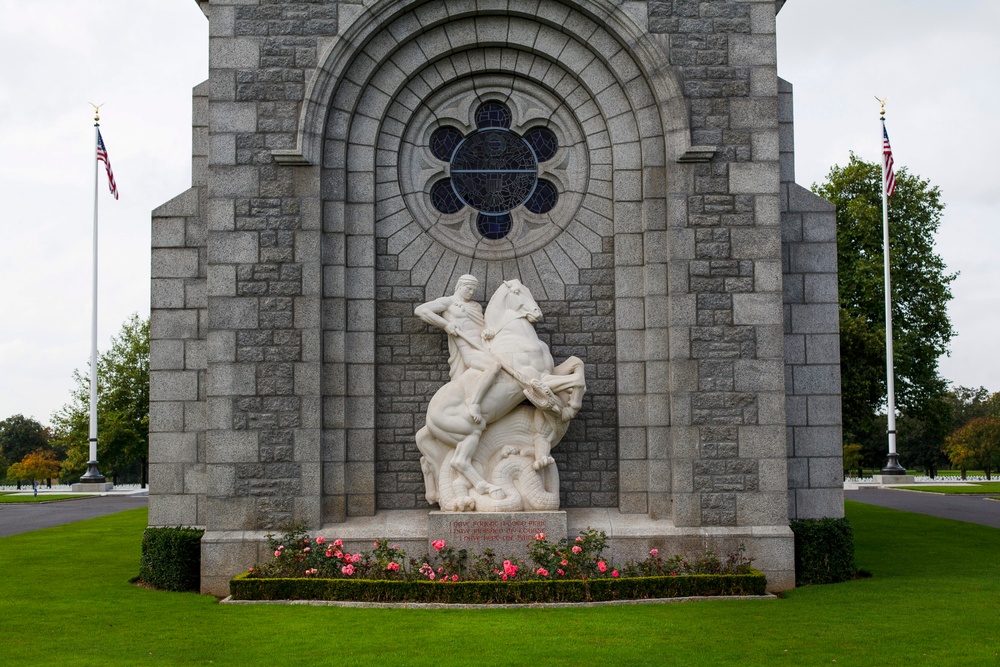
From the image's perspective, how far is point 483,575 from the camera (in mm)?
10906

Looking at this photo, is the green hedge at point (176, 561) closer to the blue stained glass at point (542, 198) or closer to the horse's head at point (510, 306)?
the horse's head at point (510, 306)

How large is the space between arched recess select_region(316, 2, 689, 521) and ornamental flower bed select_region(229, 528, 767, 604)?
104 cm

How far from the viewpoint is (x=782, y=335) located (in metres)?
12.1

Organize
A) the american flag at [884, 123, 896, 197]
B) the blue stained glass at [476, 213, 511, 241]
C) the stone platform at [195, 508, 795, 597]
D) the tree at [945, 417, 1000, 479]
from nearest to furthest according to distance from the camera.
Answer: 1. the stone platform at [195, 508, 795, 597]
2. the blue stained glass at [476, 213, 511, 241]
3. the american flag at [884, 123, 896, 197]
4. the tree at [945, 417, 1000, 479]

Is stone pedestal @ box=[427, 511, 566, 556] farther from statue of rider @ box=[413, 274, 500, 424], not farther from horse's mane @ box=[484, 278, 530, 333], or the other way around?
horse's mane @ box=[484, 278, 530, 333]

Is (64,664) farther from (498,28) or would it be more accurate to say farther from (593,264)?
(498,28)

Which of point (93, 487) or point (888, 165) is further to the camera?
point (93, 487)

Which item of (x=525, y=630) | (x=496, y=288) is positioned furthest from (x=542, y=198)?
(x=525, y=630)

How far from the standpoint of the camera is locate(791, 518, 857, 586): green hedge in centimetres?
1212

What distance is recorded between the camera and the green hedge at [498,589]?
413 inches

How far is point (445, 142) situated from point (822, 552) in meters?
7.10

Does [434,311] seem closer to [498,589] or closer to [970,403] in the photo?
[498,589]

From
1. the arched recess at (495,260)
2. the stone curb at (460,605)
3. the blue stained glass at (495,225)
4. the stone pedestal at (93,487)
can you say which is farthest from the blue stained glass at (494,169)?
the stone pedestal at (93,487)

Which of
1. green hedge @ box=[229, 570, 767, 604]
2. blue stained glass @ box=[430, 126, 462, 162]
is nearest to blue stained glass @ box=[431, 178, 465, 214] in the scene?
blue stained glass @ box=[430, 126, 462, 162]
